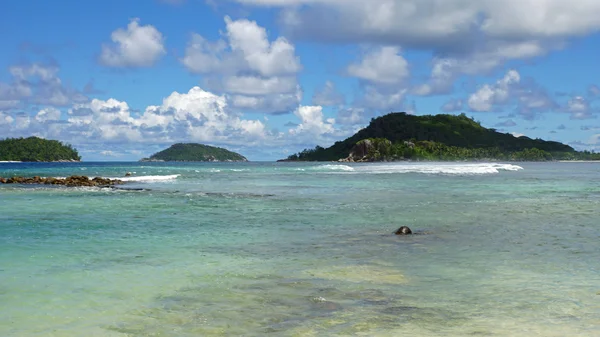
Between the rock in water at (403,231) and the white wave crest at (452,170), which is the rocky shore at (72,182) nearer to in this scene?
the rock in water at (403,231)

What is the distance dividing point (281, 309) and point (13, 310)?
509 centimetres

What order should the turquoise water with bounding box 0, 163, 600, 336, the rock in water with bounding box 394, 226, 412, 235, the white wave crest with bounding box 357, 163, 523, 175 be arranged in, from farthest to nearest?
1. the white wave crest with bounding box 357, 163, 523, 175
2. the rock in water with bounding box 394, 226, 412, 235
3. the turquoise water with bounding box 0, 163, 600, 336

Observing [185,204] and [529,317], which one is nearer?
[529,317]

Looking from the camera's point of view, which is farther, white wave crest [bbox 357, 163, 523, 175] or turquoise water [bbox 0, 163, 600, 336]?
white wave crest [bbox 357, 163, 523, 175]

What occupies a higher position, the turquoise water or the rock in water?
the rock in water

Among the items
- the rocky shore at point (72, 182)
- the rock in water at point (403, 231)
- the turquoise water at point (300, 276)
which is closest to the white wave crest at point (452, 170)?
the rocky shore at point (72, 182)

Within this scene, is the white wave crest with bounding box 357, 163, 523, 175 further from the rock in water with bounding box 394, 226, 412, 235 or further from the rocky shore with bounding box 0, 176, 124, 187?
the rock in water with bounding box 394, 226, 412, 235

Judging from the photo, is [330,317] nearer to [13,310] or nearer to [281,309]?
[281,309]

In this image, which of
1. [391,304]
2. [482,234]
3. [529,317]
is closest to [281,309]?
[391,304]

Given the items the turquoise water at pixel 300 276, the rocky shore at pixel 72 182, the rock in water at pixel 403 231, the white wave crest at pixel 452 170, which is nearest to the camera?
the turquoise water at pixel 300 276

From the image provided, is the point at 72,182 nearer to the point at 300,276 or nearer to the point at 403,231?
the point at 403,231

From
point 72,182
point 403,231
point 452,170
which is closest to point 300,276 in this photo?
point 403,231

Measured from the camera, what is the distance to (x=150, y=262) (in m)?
14.4

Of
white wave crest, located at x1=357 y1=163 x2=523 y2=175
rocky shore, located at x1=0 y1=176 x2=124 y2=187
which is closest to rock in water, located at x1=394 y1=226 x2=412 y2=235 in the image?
rocky shore, located at x1=0 y1=176 x2=124 y2=187
